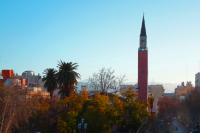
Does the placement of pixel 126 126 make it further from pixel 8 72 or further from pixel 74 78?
pixel 8 72

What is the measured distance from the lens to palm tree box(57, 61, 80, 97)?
38062 mm

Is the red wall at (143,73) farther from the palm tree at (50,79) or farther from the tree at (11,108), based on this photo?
the tree at (11,108)

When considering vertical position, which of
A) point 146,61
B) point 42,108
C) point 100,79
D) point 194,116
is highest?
point 146,61

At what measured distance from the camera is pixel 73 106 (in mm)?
31219

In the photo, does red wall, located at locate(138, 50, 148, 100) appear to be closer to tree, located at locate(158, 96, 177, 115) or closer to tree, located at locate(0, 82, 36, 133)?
tree, located at locate(158, 96, 177, 115)

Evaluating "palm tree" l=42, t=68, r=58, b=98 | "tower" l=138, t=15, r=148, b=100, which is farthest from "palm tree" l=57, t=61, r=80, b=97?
"tower" l=138, t=15, r=148, b=100

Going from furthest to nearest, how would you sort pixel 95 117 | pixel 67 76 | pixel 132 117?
pixel 67 76
pixel 132 117
pixel 95 117

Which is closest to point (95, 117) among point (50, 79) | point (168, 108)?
point (50, 79)

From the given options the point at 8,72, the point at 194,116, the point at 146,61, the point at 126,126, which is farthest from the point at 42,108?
the point at 8,72

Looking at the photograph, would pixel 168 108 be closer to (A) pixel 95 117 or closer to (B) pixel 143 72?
(B) pixel 143 72

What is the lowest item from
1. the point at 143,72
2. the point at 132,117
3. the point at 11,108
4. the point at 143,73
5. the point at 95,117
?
the point at 132,117

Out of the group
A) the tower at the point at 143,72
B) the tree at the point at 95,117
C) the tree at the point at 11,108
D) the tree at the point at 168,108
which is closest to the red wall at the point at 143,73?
the tower at the point at 143,72

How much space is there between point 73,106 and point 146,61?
3035cm

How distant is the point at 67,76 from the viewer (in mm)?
38062
